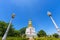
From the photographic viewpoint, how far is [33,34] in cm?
3712

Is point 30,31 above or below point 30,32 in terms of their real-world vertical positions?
above

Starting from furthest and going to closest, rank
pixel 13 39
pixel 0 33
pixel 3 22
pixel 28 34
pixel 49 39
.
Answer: pixel 3 22 → pixel 0 33 → pixel 28 34 → pixel 13 39 → pixel 49 39

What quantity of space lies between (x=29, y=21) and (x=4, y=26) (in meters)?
9.57

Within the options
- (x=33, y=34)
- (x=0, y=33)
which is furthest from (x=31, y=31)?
(x=0, y=33)

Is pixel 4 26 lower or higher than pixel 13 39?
higher

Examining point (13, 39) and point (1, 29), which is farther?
point (1, 29)

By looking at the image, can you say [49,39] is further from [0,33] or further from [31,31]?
[0,33]

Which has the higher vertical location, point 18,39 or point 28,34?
point 28,34

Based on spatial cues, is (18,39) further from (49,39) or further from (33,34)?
(33,34)

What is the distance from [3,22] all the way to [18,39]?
65.1 feet

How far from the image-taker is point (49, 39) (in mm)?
25516

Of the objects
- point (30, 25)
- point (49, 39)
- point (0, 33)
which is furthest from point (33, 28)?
point (49, 39)

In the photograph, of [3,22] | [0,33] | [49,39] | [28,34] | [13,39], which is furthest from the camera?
[3,22]

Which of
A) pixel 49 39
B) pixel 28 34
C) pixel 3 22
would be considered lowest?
pixel 49 39
